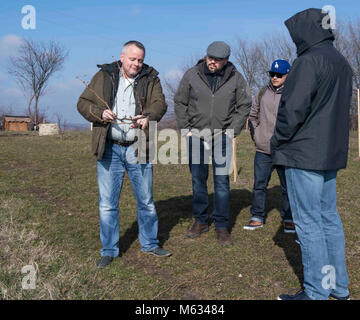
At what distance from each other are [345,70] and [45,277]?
2905 mm

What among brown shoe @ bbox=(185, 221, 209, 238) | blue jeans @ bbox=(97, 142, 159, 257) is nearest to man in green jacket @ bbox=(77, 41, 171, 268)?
blue jeans @ bbox=(97, 142, 159, 257)

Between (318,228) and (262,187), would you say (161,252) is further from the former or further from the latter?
(318,228)

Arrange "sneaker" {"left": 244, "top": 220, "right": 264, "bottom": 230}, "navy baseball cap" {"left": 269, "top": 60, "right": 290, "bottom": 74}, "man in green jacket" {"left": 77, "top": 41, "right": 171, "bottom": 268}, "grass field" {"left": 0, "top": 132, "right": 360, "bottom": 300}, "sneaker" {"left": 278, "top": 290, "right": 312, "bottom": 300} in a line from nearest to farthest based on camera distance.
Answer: "sneaker" {"left": 278, "top": 290, "right": 312, "bottom": 300} < "grass field" {"left": 0, "top": 132, "right": 360, "bottom": 300} < "man in green jacket" {"left": 77, "top": 41, "right": 171, "bottom": 268} < "navy baseball cap" {"left": 269, "top": 60, "right": 290, "bottom": 74} < "sneaker" {"left": 244, "top": 220, "right": 264, "bottom": 230}

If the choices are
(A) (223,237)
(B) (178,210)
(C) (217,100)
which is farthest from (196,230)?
(C) (217,100)

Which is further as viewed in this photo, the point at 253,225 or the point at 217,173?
the point at 253,225

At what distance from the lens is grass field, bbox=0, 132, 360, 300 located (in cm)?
345

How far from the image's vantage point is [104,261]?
395cm

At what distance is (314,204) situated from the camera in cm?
298

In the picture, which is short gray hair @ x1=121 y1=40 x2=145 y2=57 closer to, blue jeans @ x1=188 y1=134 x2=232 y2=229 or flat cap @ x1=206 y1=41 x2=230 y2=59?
flat cap @ x1=206 y1=41 x2=230 y2=59

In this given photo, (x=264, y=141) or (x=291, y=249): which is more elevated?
(x=264, y=141)

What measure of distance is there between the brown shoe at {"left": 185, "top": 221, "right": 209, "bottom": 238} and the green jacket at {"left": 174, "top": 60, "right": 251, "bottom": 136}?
1.19m

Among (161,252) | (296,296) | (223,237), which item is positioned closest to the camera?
(296,296)

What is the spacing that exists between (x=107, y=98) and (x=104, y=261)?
1555 mm

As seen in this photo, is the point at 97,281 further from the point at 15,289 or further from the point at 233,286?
the point at 233,286
